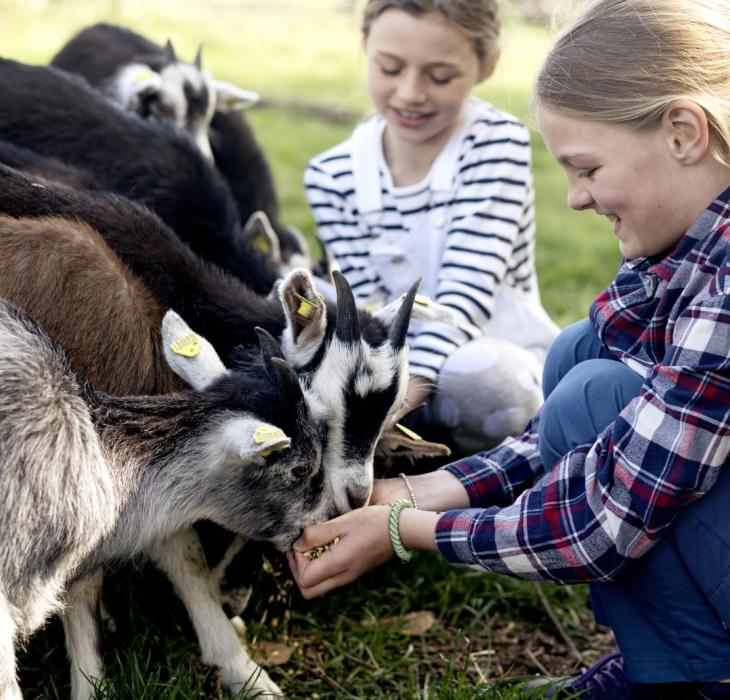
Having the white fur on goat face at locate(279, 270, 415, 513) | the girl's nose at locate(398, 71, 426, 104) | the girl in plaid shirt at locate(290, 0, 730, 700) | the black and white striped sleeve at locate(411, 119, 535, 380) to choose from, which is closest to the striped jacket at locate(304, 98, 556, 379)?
the black and white striped sleeve at locate(411, 119, 535, 380)

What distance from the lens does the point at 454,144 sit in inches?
155

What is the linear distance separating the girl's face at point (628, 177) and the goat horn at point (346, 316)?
23.4 inches

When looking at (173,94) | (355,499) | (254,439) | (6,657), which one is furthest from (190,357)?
(173,94)

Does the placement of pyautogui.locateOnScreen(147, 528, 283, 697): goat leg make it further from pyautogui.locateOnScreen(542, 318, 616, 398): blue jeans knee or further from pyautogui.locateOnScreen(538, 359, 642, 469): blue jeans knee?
pyautogui.locateOnScreen(542, 318, 616, 398): blue jeans knee

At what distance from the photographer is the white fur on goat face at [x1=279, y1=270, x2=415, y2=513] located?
2.72 m

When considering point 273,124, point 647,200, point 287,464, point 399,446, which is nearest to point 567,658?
point 399,446

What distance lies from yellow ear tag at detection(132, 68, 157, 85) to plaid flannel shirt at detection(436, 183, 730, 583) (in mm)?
3358

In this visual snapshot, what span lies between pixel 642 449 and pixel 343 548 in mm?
793

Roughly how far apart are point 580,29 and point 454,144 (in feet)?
4.75

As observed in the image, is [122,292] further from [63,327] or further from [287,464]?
[287,464]

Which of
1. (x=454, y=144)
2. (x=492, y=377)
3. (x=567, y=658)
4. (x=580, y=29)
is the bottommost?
(x=567, y=658)

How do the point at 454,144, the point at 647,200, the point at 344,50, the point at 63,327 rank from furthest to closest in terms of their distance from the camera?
the point at 344,50 → the point at 454,144 → the point at 63,327 → the point at 647,200

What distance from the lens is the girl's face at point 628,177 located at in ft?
7.73

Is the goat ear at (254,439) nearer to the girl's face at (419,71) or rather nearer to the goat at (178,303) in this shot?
the goat at (178,303)
